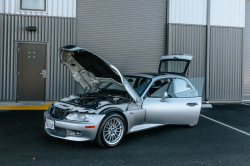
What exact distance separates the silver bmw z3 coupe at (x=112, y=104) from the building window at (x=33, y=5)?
564 cm

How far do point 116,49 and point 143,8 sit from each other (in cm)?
227

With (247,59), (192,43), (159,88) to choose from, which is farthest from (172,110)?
(247,59)

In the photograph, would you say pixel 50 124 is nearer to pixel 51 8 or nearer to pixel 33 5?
pixel 51 8

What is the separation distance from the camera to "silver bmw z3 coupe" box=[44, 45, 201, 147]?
4.04 meters

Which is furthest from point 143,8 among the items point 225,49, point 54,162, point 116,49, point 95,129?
point 54,162

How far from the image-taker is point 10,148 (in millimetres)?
4098

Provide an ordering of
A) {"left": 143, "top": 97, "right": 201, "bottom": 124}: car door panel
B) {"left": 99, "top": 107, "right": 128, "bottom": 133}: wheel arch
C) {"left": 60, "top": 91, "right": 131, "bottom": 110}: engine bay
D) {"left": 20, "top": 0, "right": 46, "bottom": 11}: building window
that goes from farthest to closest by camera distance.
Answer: {"left": 20, "top": 0, "right": 46, "bottom": 11}: building window → {"left": 143, "top": 97, "right": 201, "bottom": 124}: car door panel → {"left": 60, "top": 91, "right": 131, "bottom": 110}: engine bay → {"left": 99, "top": 107, "right": 128, "bottom": 133}: wheel arch

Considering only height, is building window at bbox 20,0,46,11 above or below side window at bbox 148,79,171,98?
above

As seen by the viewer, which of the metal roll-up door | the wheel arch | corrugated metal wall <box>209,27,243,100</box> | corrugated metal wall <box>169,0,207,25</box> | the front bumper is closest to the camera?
the front bumper

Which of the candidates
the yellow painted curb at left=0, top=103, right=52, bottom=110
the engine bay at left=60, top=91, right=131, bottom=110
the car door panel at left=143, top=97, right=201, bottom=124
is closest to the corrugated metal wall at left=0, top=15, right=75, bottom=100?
the yellow painted curb at left=0, top=103, right=52, bottom=110

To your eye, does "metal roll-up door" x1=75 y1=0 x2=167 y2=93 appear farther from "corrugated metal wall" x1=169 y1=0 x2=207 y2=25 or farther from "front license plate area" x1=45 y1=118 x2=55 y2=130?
Answer: "front license plate area" x1=45 y1=118 x2=55 y2=130

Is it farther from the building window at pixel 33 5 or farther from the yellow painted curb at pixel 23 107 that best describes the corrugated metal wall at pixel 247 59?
the building window at pixel 33 5

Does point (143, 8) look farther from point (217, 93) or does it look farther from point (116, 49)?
point (217, 93)

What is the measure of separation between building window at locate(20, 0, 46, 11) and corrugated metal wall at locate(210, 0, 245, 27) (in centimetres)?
767
